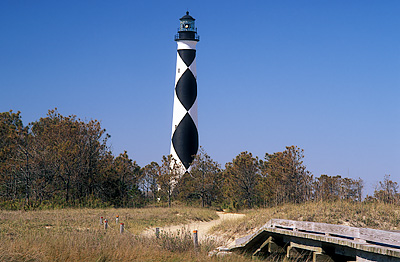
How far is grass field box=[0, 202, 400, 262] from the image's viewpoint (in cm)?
1128

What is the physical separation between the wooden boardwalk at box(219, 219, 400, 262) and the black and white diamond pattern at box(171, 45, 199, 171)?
27406 mm

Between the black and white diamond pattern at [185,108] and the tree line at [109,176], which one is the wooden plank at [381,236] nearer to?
the tree line at [109,176]

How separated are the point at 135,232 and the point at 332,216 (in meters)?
8.59

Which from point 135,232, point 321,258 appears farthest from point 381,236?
point 135,232

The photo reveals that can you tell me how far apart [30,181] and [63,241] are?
2519 centimetres

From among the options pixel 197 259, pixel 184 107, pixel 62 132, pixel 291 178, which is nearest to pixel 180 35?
pixel 184 107

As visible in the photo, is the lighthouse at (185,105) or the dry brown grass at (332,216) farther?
the lighthouse at (185,105)

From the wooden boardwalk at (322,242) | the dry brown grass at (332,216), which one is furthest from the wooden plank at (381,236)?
the dry brown grass at (332,216)

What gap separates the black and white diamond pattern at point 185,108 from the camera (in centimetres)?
4391

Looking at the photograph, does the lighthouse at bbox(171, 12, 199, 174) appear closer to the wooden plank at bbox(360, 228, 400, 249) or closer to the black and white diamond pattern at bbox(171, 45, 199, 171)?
the black and white diamond pattern at bbox(171, 45, 199, 171)

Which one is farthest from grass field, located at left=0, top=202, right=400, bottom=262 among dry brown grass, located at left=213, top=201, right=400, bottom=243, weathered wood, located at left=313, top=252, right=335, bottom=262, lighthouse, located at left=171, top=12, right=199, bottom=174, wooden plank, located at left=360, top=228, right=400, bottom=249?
lighthouse, located at left=171, top=12, right=199, bottom=174

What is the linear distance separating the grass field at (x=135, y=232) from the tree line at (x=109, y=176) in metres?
7.14

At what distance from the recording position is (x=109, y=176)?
38.4 m

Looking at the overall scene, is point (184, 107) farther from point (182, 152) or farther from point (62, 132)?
point (62, 132)
